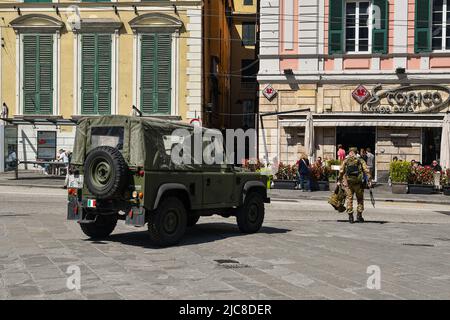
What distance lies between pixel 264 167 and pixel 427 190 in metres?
6.70

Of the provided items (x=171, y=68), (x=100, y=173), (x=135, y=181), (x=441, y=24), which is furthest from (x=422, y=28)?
(x=100, y=173)

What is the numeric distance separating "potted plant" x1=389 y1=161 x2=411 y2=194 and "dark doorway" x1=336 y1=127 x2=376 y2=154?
3161 millimetres

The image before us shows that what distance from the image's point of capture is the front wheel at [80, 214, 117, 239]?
10.7 m

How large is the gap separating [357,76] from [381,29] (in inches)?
90.1

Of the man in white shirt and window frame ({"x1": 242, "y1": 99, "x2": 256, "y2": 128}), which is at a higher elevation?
window frame ({"x1": 242, "y1": 99, "x2": 256, "y2": 128})

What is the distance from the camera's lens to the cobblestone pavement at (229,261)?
688 centimetres

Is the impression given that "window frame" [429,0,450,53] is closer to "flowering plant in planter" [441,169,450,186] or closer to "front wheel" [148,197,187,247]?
"flowering plant in planter" [441,169,450,186]

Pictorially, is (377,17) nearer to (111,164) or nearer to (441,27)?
(441,27)

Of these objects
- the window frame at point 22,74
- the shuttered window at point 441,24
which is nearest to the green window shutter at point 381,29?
the shuttered window at point 441,24

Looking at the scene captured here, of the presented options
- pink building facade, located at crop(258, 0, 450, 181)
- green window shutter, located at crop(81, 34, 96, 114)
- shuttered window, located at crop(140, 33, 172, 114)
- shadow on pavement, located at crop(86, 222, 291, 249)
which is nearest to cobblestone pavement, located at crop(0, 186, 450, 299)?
shadow on pavement, located at crop(86, 222, 291, 249)

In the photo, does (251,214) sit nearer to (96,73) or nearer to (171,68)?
(171,68)

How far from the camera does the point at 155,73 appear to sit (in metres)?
30.6

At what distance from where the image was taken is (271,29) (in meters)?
27.9

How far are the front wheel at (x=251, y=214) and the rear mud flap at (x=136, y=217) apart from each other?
290 centimetres
